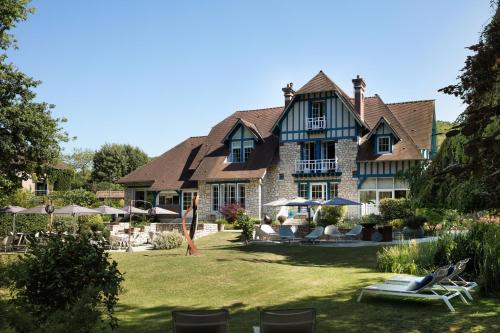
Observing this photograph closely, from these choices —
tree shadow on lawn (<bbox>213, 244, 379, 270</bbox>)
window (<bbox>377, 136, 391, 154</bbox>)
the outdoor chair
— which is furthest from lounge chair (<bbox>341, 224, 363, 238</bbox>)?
the outdoor chair

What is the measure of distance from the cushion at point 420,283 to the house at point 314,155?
1908 centimetres

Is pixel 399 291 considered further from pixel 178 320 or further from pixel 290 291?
pixel 178 320

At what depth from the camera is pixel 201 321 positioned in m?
5.92

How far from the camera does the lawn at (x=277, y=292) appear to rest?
8406 millimetres

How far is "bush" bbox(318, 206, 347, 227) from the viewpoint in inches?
1060

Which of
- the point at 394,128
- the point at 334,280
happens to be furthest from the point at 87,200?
the point at 334,280

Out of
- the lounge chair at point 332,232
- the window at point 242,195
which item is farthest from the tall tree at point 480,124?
the window at point 242,195

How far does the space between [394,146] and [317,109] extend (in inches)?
216

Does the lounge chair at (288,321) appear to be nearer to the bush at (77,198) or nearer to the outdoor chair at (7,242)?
the outdoor chair at (7,242)

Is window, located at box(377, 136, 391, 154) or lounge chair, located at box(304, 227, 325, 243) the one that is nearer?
lounge chair, located at box(304, 227, 325, 243)

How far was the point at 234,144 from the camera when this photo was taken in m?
34.0

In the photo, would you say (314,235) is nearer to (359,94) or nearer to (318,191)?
(318,191)

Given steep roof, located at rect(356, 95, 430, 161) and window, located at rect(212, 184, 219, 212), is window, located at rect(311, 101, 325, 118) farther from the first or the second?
window, located at rect(212, 184, 219, 212)

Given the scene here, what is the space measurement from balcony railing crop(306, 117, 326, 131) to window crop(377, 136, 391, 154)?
364cm
